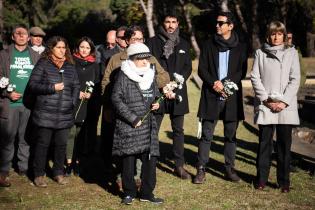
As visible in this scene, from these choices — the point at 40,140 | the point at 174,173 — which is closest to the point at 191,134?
the point at 174,173

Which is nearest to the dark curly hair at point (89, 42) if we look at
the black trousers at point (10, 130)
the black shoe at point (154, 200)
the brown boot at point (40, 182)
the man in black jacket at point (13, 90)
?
the man in black jacket at point (13, 90)

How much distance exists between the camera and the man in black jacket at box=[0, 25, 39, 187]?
21.8 feet

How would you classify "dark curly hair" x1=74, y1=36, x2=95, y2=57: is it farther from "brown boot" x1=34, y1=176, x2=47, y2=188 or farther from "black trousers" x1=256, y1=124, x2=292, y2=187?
"black trousers" x1=256, y1=124, x2=292, y2=187

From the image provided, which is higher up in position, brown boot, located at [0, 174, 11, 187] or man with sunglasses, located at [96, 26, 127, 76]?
man with sunglasses, located at [96, 26, 127, 76]

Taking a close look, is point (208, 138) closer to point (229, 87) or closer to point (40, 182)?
point (229, 87)

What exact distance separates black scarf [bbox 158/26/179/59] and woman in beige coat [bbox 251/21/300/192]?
128cm

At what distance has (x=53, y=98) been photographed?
639 centimetres

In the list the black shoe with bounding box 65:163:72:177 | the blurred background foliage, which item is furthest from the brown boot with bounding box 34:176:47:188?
the blurred background foliage

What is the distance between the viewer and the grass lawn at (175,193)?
586cm

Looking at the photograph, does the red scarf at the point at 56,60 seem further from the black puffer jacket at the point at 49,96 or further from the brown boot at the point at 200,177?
the brown boot at the point at 200,177

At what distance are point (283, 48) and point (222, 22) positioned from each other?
3.09ft

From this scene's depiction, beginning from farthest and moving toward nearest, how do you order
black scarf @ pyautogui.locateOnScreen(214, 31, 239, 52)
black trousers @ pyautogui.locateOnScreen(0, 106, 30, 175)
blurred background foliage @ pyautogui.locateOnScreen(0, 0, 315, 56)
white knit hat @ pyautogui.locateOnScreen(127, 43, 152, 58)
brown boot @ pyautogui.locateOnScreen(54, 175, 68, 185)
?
blurred background foliage @ pyautogui.locateOnScreen(0, 0, 315, 56), brown boot @ pyautogui.locateOnScreen(54, 175, 68, 185), black trousers @ pyautogui.locateOnScreen(0, 106, 30, 175), black scarf @ pyautogui.locateOnScreen(214, 31, 239, 52), white knit hat @ pyautogui.locateOnScreen(127, 43, 152, 58)

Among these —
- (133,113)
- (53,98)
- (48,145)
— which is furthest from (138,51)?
(48,145)

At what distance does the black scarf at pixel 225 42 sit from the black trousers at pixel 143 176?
6.37 ft
